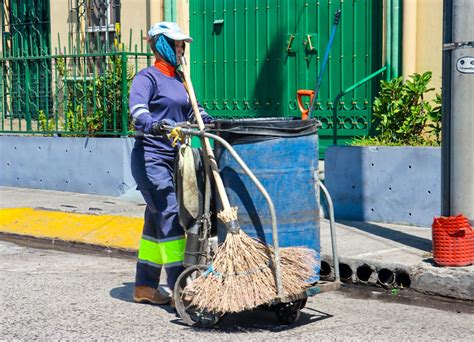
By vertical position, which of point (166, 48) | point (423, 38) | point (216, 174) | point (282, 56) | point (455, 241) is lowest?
point (455, 241)

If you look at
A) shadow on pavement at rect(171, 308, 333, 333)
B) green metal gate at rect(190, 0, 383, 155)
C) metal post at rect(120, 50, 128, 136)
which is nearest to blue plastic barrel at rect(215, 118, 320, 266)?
shadow on pavement at rect(171, 308, 333, 333)

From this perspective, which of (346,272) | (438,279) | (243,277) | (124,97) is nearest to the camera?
(243,277)

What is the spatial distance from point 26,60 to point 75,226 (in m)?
3.69

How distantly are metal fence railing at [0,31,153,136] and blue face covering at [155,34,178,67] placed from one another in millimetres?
5211

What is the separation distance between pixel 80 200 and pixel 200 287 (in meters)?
6.24

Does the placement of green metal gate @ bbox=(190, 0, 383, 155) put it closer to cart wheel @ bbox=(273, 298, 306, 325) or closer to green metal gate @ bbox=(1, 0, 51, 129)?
green metal gate @ bbox=(1, 0, 51, 129)

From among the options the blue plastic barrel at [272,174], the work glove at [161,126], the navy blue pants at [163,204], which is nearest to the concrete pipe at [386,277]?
the blue plastic barrel at [272,174]

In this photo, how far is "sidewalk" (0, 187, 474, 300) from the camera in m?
7.02

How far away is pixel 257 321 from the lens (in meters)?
6.08

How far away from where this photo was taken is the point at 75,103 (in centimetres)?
1220

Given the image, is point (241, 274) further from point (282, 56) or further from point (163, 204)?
point (282, 56)

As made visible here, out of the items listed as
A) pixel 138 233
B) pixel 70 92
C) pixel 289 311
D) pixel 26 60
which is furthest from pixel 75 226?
pixel 289 311

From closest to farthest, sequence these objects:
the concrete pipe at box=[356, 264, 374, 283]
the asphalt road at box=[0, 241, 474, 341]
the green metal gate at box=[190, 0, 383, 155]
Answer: the asphalt road at box=[0, 241, 474, 341], the concrete pipe at box=[356, 264, 374, 283], the green metal gate at box=[190, 0, 383, 155]

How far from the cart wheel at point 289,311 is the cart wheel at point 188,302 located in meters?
0.43
